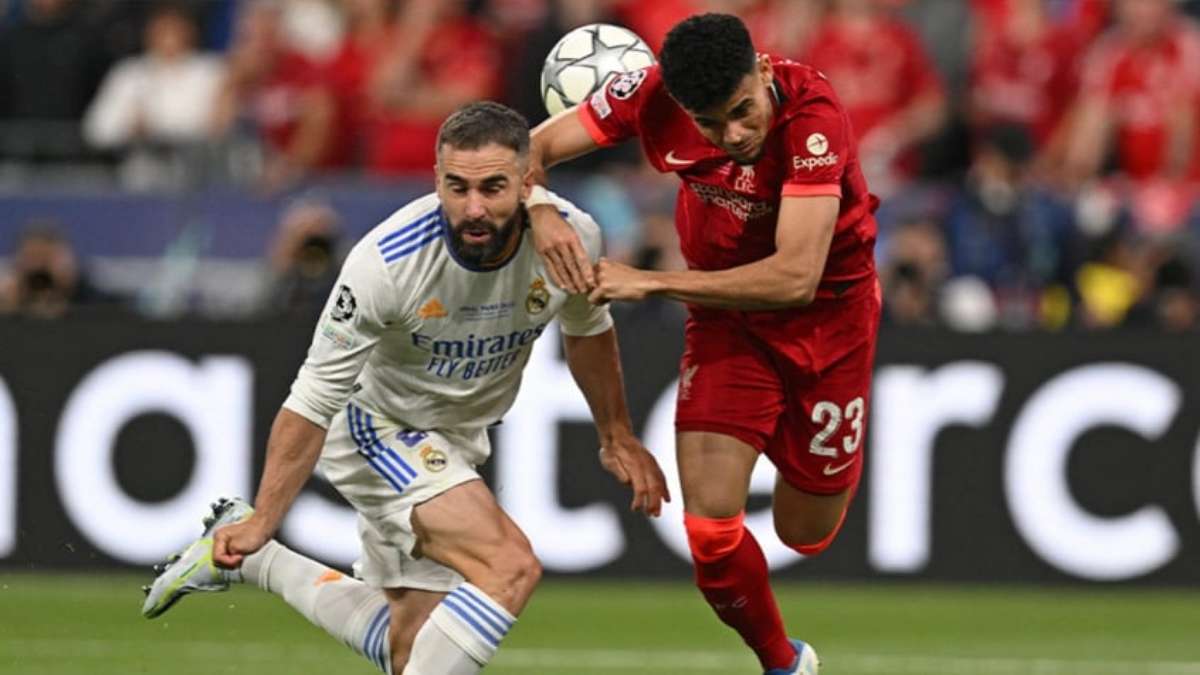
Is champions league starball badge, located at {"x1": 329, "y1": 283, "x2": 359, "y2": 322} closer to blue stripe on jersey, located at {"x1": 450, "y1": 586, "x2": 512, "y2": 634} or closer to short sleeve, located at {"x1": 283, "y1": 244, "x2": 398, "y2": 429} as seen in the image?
short sleeve, located at {"x1": 283, "y1": 244, "x2": 398, "y2": 429}

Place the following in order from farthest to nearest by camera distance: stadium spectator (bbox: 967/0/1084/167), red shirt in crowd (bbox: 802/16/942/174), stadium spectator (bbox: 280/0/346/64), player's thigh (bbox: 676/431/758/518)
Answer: stadium spectator (bbox: 280/0/346/64) → stadium spectator (bbox: 967/0/1084/167) → red shirt in crowd (bbox: 802/16/942/174) → player's thigh (bbox: 676/431/758/518)

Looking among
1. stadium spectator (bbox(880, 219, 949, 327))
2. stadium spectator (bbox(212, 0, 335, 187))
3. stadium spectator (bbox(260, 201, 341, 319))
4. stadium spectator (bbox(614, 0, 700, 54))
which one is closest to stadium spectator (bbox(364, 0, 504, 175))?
stadium spectator (bbox(212, 0, 335, 187))

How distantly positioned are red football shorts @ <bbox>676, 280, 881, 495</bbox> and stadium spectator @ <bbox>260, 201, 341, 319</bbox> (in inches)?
193

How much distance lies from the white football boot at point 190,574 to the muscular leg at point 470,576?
0.76 metres

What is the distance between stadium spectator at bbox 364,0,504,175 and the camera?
1505cm

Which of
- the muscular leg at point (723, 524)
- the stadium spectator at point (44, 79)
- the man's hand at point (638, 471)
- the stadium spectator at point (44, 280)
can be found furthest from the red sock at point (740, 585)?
the stadium spectator at point (44, 79)

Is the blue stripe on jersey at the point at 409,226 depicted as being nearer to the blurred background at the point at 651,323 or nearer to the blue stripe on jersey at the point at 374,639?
the blue stripe on jersey at the point at 374,639

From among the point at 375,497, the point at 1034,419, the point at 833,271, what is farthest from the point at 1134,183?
the point at 375,497

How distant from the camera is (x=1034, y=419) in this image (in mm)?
12852

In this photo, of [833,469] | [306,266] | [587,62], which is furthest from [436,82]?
[833,469]

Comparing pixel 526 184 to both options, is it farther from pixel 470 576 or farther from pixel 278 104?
pixel 278 104

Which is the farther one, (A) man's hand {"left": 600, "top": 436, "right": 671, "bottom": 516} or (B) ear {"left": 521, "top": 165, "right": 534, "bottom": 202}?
(A) man's hand {"left": 600, "top": 436, "right": 671, "bottom": 516}

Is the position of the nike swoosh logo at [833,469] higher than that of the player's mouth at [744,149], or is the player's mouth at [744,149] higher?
the player's mouth at [744,149]

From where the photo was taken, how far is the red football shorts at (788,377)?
28.2ft
